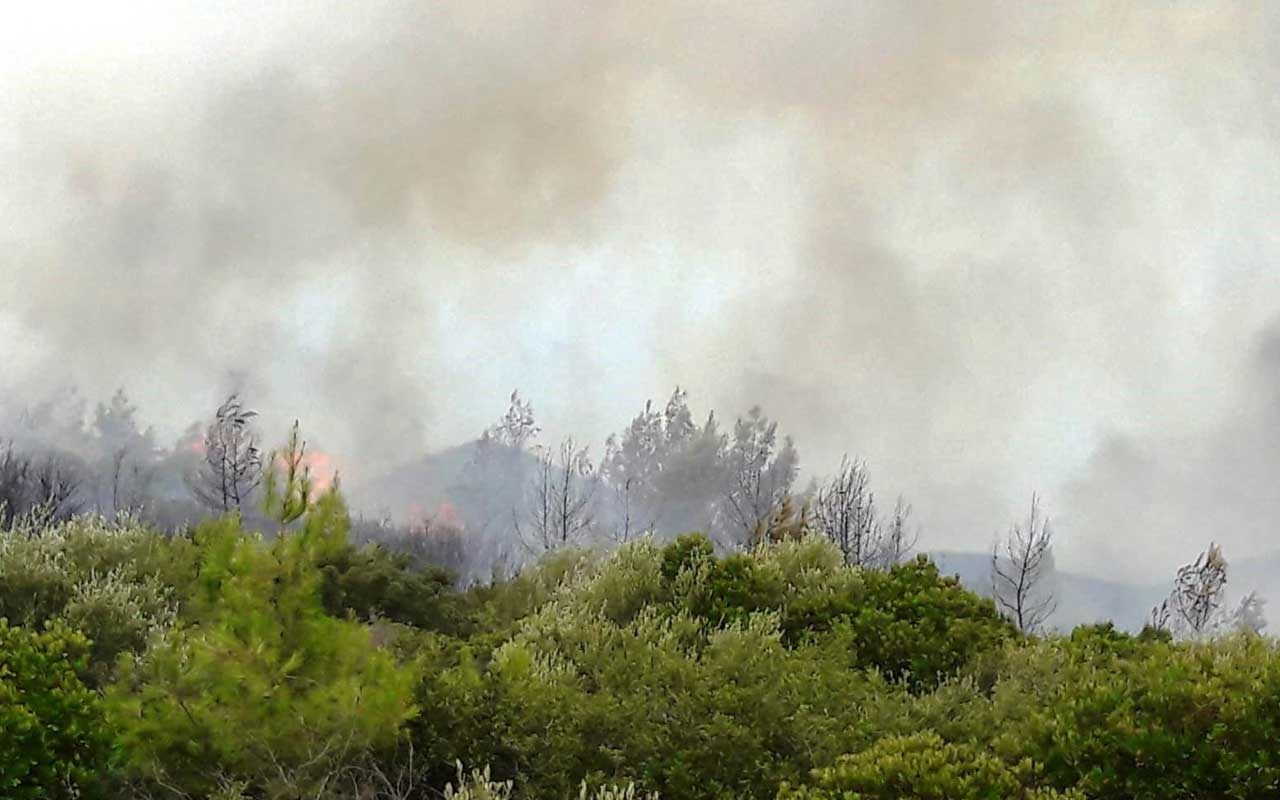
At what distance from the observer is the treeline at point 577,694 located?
8.08 meters

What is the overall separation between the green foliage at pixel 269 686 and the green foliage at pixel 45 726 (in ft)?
2.04

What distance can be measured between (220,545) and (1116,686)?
7.31m

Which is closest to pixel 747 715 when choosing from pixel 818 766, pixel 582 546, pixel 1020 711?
pixel 818 766

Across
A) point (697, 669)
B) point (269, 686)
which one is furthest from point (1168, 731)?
point (269, 686)

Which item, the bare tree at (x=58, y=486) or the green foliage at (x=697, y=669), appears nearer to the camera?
the green foliage at (x=697, y=669)

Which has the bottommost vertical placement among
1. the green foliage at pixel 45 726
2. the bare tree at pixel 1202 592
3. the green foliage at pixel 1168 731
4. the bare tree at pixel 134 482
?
the green foliage at pixel 45 726

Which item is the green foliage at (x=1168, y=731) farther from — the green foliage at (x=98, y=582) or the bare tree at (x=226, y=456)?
the bare tree at (x=226, y=456)

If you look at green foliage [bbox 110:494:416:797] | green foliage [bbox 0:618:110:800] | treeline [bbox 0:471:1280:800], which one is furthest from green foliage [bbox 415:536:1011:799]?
green foliage [bbox 0:618:110:800]

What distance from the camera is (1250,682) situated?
860 centimetres

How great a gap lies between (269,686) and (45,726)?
7.29 feet

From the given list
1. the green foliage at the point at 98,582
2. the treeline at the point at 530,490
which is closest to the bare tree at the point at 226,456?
the treeline at the point at 530,490

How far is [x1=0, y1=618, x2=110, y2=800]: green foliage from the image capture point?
844 cm

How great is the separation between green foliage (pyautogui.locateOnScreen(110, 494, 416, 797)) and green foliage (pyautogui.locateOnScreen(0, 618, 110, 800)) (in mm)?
620

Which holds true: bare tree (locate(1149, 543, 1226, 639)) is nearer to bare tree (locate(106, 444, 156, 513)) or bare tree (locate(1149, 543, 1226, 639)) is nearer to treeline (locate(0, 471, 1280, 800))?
treeline (locate(0, 471, 1280, 800))
